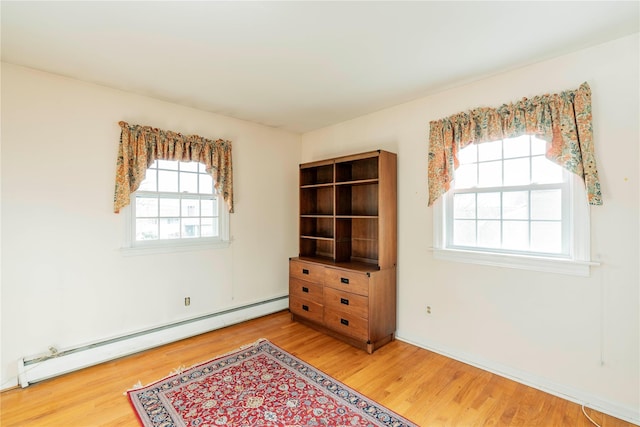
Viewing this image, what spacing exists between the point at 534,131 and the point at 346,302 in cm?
230

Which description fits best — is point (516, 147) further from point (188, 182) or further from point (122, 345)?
point (122, 345)

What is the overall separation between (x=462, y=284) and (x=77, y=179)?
371 cm

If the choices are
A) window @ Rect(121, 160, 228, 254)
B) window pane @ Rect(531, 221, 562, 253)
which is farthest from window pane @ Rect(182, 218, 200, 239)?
window pane @ Rect(531, 221, 562, 253)


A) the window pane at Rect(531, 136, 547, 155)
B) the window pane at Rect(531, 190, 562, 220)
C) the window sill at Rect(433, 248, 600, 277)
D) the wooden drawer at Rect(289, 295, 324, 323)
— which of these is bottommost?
the wooden drawer at Rect(289, 295, 324, 323)

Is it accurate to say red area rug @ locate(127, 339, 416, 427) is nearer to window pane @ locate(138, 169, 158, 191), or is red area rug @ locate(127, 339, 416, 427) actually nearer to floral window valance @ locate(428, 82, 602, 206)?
window pane @ locate(138, 169, 158, 191)

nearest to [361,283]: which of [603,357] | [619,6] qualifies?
[603,357]

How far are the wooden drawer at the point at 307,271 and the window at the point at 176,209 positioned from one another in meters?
0.94

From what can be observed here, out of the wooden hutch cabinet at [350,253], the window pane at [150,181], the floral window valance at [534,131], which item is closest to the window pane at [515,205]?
the floral window valance at [534,131]

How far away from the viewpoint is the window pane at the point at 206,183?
359 centimetres

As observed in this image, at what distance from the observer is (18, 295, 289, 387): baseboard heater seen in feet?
8.19

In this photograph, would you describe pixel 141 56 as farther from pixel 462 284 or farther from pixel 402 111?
pixel 462 284

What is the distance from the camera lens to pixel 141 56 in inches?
92.1

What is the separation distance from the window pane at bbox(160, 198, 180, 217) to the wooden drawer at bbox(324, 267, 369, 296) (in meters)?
1.83

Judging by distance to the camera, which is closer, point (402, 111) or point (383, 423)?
point (383, 423)
